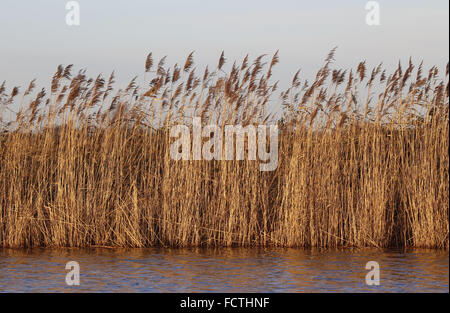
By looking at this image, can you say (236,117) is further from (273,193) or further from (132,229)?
(132,229)

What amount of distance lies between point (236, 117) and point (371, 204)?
82.6 inches

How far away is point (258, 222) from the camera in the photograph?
9180 mm

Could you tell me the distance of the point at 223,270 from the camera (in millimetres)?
7461

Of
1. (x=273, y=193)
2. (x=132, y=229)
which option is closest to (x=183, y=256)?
(x=132, y=229)

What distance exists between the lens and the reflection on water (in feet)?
21.9

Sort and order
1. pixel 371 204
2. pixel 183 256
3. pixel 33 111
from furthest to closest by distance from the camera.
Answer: pixel 33 111 < pixel 371 204 < pixel 183 256

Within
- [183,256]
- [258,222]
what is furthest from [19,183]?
[258,222]

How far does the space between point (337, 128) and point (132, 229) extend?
298 centimetres

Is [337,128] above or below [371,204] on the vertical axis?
above

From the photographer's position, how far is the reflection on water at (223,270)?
668 centimetres

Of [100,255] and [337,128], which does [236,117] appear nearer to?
[337,128]
